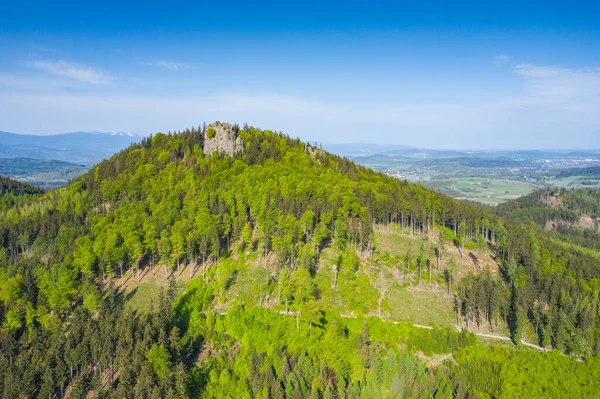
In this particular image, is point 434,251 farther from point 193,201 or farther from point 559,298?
point 193,201

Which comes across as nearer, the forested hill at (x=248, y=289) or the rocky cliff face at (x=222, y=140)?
the forested hill at (x=248, y=289)

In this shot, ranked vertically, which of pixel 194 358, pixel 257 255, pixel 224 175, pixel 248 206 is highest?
pixel 224 175

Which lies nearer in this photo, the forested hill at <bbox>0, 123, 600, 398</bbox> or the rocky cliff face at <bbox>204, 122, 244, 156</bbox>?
the forested hill at <bbox>0, 123, 600, 398</bbox>

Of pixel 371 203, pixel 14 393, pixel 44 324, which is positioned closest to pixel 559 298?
pixel 371 203

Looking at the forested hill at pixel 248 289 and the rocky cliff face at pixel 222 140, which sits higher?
the rocky cliff face at pixel 222 140

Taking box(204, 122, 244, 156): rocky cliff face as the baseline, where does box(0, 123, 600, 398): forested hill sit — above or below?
below
